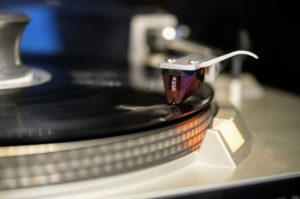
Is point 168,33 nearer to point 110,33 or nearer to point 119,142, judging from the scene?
point 110,33

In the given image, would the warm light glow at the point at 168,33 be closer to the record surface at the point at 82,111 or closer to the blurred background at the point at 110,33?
the blurred background at the point at 110,33

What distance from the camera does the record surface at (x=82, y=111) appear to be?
0.57 meters

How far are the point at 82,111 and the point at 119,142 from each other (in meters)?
0.14

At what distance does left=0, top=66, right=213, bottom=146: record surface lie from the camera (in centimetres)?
57

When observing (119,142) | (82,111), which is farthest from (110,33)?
(119,142)

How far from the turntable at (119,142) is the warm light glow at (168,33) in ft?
1.28

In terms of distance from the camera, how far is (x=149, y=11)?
1313 millimetres

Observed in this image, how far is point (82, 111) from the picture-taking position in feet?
2.23

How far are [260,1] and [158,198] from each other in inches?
38.3

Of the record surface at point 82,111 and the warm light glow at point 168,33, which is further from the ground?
the record surface at point 82,111

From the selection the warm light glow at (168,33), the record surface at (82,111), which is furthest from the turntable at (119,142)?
the warm light glow at (168,33)

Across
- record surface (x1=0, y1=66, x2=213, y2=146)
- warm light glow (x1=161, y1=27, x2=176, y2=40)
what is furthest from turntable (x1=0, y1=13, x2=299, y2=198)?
warm light glow (x1=161, y1=27, x2=176, y2=40)

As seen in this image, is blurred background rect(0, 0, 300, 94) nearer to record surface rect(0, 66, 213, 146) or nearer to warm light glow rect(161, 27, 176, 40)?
warm light glow rect(161, 27, 176, 40)

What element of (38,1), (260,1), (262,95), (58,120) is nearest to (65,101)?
(58,120)
